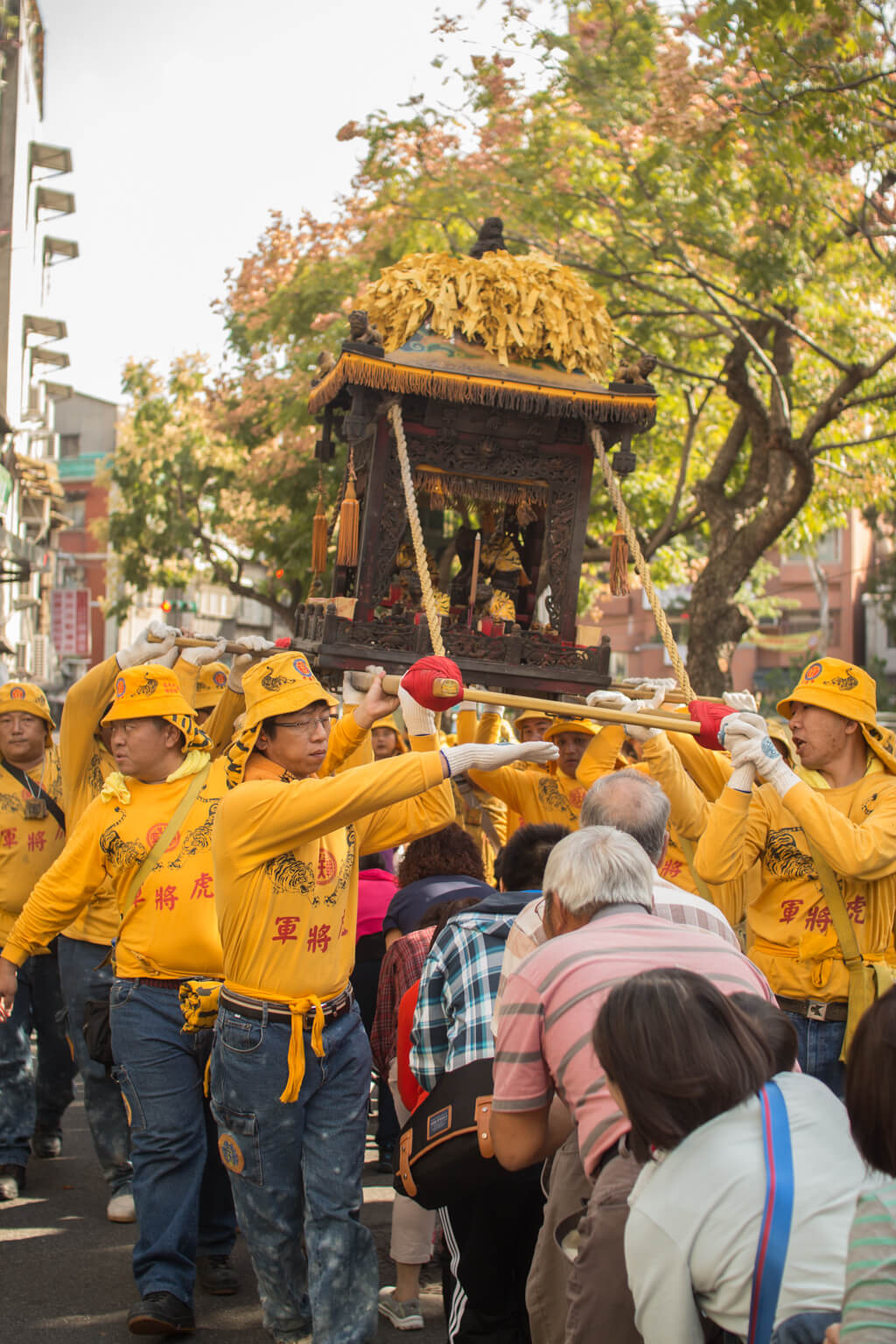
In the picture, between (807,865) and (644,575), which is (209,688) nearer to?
(644,575)

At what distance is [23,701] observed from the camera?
257 inches

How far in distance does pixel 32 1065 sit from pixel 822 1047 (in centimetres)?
385

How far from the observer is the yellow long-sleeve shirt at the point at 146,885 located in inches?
183

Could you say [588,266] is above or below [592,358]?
above

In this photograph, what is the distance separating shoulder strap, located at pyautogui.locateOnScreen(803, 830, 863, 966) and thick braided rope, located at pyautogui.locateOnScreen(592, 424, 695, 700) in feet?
2.86

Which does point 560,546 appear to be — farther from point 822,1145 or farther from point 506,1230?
point 822,1145

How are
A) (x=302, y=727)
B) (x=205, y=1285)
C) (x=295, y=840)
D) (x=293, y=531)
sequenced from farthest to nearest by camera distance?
(x=293, y=531) < (x=205, y=1285) < (x=302, y=727) < (x=295, y=840)

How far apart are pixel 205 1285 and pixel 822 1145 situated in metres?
3.53

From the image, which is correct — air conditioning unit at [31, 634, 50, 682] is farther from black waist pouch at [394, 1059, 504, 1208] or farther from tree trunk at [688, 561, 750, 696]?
black waist pouch at [394, 1059, 504, 1208]

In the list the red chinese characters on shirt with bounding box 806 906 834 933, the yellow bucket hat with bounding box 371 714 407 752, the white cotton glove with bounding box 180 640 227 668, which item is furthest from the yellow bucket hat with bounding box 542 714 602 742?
the red chinese characters on shirt with bounding box 806 906 834 933

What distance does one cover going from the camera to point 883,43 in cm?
955

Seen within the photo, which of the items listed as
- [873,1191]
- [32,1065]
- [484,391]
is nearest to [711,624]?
[484,391]

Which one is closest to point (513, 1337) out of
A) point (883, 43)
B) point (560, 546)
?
point (560, 546)

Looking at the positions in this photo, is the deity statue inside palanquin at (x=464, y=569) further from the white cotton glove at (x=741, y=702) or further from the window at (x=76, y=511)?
the window at (x=76, y=511)
